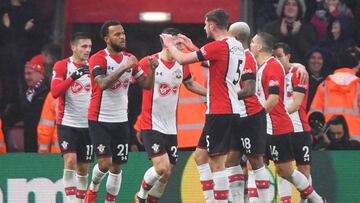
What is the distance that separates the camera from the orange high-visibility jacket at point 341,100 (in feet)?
70.6

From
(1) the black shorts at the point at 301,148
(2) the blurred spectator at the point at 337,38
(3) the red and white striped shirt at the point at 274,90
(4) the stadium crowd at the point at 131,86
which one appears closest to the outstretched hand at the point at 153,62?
(3) the red and white striped shirt at the point at 274,90

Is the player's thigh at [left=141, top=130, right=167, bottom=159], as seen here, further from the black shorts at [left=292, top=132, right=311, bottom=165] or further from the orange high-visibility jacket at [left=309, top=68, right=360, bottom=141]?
the orange high-visibility jacket at [left=309, top=68, right=360, bottom=141]

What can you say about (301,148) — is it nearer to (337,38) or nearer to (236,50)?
(236,50)

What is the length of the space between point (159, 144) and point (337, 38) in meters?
4.89

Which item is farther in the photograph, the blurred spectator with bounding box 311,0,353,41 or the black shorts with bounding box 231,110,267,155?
the blurred spectator with bounding box 311,0,353,41

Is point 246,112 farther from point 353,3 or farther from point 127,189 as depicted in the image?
point 353,3

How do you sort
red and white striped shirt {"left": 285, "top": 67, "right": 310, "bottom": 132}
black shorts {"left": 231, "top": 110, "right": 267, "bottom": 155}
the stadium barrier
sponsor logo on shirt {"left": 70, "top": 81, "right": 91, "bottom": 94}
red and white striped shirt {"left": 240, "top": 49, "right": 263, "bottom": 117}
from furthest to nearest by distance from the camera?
the stadium barrier
red and white striped shirt {"left": 285, "top": 67, "right": 310, "bottom": 132}
sponsor logo on shirt {"left": 70, "top": 81, "right": 91, "bottom": 94}
black shorts {"left": 231, "top": 110, "right": 267, "bottom": 155}
red and white striped shirt {"left": 240, "top": 49, "right": 263, "bottom": 117}

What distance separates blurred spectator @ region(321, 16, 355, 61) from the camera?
2262cm

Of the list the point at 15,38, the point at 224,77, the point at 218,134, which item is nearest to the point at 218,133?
the point at 218,134

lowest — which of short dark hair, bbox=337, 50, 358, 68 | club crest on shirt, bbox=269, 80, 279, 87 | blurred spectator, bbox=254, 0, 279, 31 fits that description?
club crest on shirt, bbox=269, 80, 279, 87

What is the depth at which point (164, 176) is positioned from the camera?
1877 centimetres

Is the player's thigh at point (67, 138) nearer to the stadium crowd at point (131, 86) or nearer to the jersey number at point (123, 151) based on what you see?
the jersey number at point (123, 151)

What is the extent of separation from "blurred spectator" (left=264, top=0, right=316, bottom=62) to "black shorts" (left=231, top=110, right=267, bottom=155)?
4.24 metres

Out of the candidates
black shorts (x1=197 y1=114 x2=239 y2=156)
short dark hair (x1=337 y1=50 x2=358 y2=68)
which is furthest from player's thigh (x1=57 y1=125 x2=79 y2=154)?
short dark hair (x1=337 y1=50 x2=358 y2=68)
